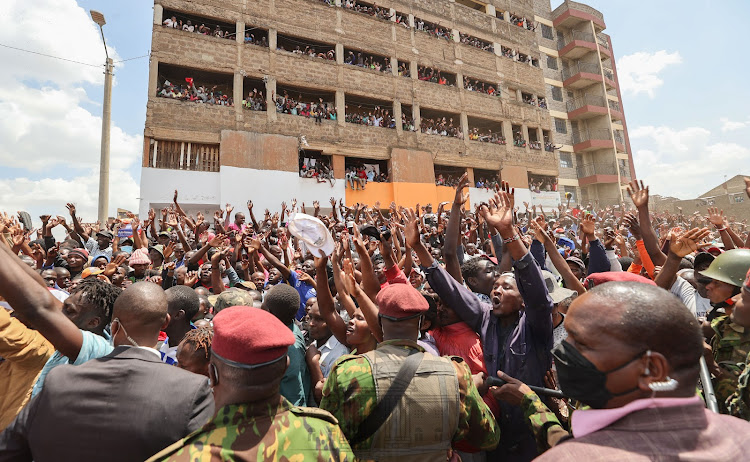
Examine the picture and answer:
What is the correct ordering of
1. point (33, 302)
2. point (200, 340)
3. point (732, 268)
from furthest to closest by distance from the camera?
point (732, 268)
point (200, 340)
point (33, 302)

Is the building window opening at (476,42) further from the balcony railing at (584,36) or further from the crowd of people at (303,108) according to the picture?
the crowd of people at (303,108)

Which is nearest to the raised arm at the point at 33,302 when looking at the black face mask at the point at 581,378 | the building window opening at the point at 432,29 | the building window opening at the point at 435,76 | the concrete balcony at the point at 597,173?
the black face mask at the point at 581,378

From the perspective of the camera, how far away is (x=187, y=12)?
16.8 metres

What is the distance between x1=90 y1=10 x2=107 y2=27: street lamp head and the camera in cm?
1081

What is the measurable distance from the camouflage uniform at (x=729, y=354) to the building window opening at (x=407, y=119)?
19827 mm

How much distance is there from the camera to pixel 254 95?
60.3ft

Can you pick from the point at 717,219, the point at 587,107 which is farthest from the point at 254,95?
the point at 587,107

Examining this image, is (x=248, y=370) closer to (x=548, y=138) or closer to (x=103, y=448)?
(x=103, y=448)

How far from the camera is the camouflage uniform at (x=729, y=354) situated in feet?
7.49

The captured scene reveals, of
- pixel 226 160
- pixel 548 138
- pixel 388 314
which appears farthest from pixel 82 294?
pixel 548 138

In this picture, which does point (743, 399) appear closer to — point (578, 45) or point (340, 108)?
point (340, 108)

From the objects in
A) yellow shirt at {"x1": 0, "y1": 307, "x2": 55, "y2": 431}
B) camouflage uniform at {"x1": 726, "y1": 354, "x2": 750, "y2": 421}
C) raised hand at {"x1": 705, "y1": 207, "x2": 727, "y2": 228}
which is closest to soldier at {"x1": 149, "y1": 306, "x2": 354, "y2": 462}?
yellow shirt at {"x1": 0, "y1": 307, "x2": 55, "y2": 431}

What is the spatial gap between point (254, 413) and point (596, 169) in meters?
33.6

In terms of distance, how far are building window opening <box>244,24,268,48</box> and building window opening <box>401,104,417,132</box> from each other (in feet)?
27.1
